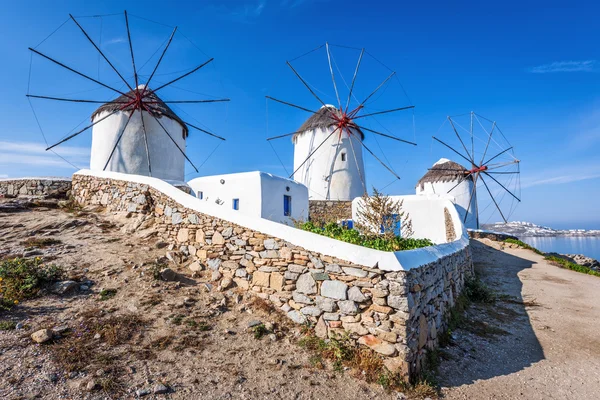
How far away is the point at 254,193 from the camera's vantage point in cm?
1232

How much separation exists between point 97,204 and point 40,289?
5.99 metres

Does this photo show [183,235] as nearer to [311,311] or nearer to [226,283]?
[226,283]

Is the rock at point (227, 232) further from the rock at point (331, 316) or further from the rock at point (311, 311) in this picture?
the rock at point (331, 316)

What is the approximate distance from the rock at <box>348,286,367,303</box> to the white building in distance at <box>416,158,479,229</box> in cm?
2275

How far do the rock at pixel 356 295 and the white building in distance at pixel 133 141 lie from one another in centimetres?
1307

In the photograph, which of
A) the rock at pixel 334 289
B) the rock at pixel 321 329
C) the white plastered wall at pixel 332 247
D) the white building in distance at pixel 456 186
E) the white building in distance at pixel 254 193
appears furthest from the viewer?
the white building in distance at pixel 456 186

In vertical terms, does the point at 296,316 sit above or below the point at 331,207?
below

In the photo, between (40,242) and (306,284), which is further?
(40,242)

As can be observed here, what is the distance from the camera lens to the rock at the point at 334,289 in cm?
431

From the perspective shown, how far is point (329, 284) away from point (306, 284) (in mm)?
449

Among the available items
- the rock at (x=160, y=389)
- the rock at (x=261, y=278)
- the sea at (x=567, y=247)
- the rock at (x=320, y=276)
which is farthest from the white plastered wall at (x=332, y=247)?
the sea at (x=567, y=247)

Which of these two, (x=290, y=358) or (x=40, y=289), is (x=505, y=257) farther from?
(x=40, y=289)

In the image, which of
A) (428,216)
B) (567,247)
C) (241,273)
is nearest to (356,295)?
(241,273)

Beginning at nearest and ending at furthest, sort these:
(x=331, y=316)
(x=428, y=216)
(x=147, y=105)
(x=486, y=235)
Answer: (x=331, y=316) → (x=147, y=105) → (x=428, y=216) → (x=486, y=235)
